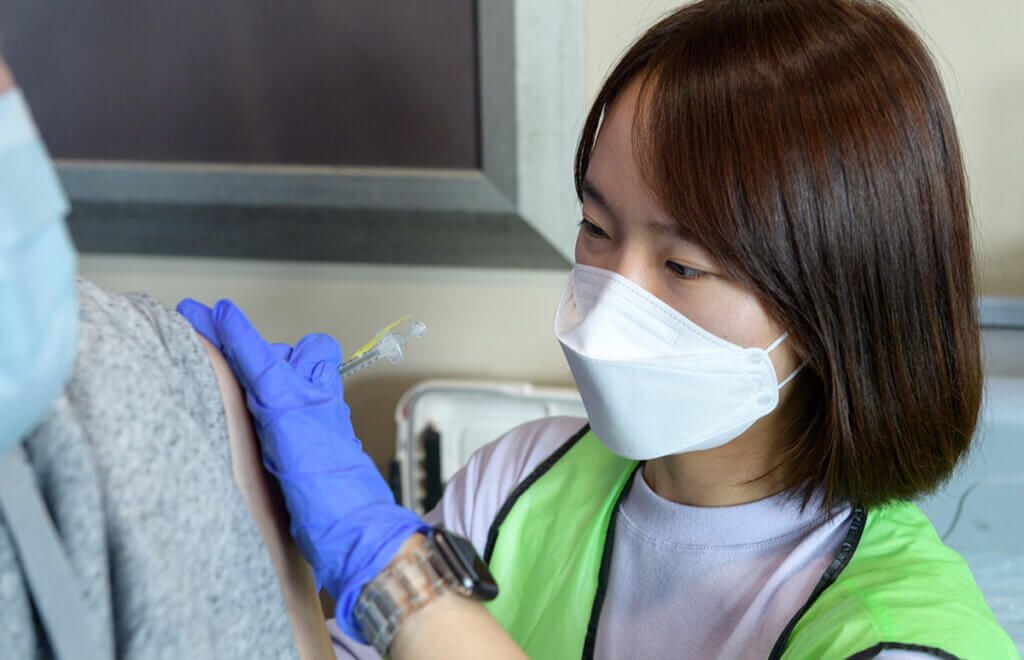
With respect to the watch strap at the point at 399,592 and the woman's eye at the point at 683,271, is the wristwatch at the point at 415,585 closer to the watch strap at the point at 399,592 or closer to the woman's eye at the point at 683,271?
the watch strap at the point at 399,592

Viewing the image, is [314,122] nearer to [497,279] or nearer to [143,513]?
[497,279]

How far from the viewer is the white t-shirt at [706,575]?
84 cm

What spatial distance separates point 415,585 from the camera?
63cm

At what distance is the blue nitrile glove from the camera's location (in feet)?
2.07

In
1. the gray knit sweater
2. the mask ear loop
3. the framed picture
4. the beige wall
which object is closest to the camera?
the gray knit sweater

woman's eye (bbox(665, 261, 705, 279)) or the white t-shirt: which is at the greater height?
woman's eye (bbox(665, 261, 705, 279))

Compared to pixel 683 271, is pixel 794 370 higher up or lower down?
lower down

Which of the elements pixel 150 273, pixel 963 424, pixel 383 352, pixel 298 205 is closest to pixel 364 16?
pixel 298 205

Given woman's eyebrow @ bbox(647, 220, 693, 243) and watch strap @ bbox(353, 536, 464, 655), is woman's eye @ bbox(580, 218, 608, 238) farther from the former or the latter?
watch strap @ bbox(353, 536, 464, 655)

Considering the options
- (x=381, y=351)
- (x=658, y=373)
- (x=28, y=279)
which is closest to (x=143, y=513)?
(x=28, y=279)

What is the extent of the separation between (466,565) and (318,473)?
13 centimetres

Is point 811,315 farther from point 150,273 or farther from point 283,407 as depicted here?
point 150,273

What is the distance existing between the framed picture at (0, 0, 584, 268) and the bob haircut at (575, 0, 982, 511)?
0.49 metres

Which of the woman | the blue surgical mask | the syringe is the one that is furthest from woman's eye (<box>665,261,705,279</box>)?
the blue surgical mask
